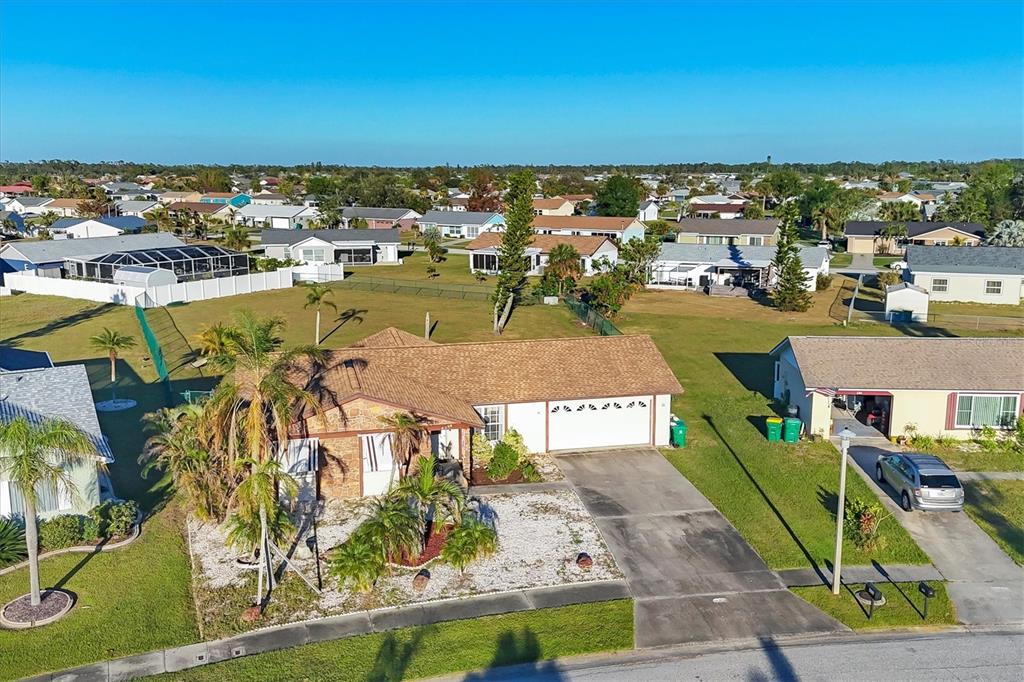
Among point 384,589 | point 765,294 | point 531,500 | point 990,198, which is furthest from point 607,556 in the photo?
point 990,198

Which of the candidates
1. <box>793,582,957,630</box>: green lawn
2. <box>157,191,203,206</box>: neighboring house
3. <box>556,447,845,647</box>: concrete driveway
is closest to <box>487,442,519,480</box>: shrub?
<box>556,447,845,647</box>: concrete driveway

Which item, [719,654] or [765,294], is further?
[765,294]

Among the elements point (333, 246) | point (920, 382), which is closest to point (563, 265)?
point (333, 246)

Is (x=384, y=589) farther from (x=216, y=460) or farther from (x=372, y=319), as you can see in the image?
(x=372, y=319)

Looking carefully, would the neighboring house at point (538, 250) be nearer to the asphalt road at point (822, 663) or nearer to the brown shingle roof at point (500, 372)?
the brown shingle roof at point (500, 372)

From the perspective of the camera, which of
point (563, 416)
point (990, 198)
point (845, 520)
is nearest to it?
point (845, 520)

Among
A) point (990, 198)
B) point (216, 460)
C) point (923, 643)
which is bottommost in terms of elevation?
point (923, 643)

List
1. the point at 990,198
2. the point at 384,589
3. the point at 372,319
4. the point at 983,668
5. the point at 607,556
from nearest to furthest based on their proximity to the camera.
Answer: the point at 983,668, the point at 384,589, the point at 607,556, the point at 372,319, the point at 990,198
